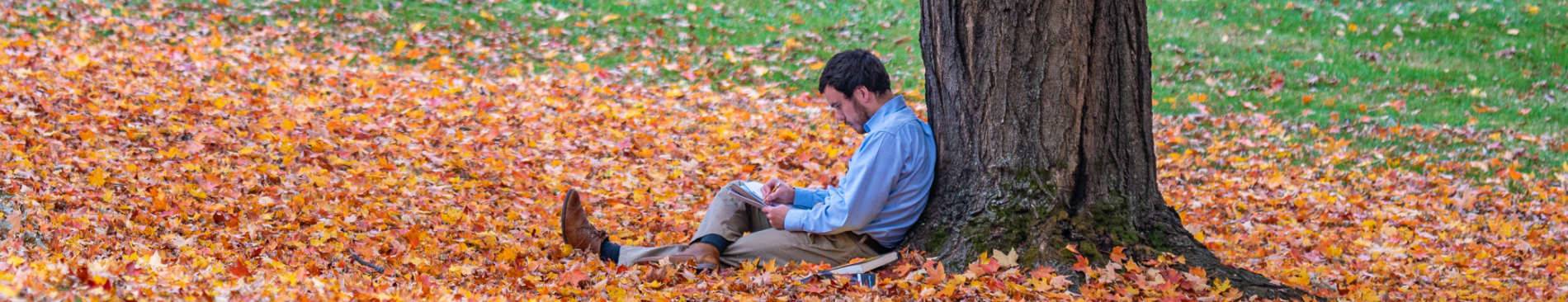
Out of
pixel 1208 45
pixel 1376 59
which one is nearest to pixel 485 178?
pixel 1208 45

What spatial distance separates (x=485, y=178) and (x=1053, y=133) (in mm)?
2951

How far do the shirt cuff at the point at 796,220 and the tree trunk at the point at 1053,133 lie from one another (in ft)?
1.65

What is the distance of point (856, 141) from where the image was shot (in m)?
6.68

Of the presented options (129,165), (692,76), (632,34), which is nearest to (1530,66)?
(692,76)

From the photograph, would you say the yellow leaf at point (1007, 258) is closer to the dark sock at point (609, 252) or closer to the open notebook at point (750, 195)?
the open notebook at point (750, 195)

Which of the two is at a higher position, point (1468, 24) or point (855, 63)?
point (855, 63)

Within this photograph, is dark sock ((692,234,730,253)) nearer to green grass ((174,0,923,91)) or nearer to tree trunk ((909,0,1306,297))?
tree trunk ((909,0,1306,297))

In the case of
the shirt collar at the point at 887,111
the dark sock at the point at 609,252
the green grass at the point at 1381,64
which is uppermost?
the shirt collar at the point at 887,111

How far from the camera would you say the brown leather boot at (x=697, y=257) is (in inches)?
150

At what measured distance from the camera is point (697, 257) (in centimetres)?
383

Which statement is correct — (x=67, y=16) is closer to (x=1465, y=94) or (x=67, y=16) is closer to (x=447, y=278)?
(x=447, y=278)

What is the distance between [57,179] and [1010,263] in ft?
11.5

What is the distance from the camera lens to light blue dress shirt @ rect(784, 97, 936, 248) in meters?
3.62

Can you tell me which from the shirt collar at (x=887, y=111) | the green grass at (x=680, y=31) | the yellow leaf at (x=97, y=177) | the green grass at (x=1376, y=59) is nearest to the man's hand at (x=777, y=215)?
the shirt collar at (x=887, y=111)
